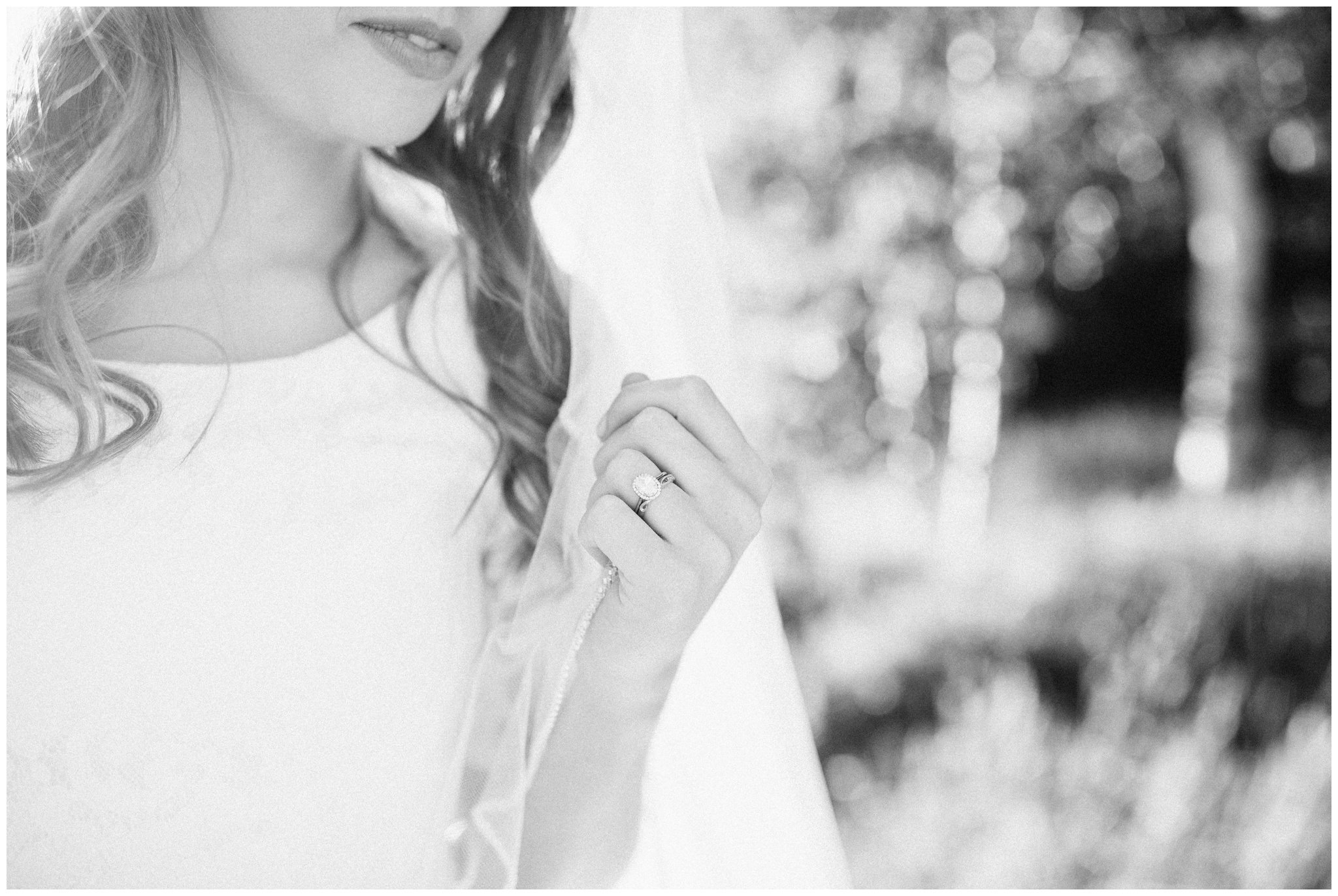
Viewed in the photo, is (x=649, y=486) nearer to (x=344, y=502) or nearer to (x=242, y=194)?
(x=344, y=502)

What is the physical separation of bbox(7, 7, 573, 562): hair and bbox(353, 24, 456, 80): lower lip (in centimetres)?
19

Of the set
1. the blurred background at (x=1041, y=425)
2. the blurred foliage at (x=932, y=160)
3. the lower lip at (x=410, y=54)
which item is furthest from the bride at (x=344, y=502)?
the blurred foliage at (x=932, y=160)

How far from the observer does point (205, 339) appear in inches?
42.6

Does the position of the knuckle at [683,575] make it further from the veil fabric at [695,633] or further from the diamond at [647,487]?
the veil fabric at [695,633]

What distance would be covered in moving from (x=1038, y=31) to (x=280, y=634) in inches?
117

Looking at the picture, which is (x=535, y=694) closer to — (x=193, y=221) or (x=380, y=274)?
(x=380, y=274)

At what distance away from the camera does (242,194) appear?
1.15 metres

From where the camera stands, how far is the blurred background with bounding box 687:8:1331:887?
279 centimetres

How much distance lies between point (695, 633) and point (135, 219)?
0.70 meters

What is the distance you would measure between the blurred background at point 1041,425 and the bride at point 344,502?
A: 6.26 ft

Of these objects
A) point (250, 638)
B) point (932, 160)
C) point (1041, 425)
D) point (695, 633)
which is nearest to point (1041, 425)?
point (1041, 425)

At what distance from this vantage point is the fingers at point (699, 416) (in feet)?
2.75

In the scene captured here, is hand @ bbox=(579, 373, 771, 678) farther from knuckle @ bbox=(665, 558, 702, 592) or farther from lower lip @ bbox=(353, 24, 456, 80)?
lower lip @ bbox=(353, 24, 456, 80)

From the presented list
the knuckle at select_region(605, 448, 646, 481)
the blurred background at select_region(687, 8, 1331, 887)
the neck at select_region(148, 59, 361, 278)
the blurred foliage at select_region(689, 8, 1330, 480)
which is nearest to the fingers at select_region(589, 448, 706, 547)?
the knuckle at select_region(605, 448, 646, 481)
